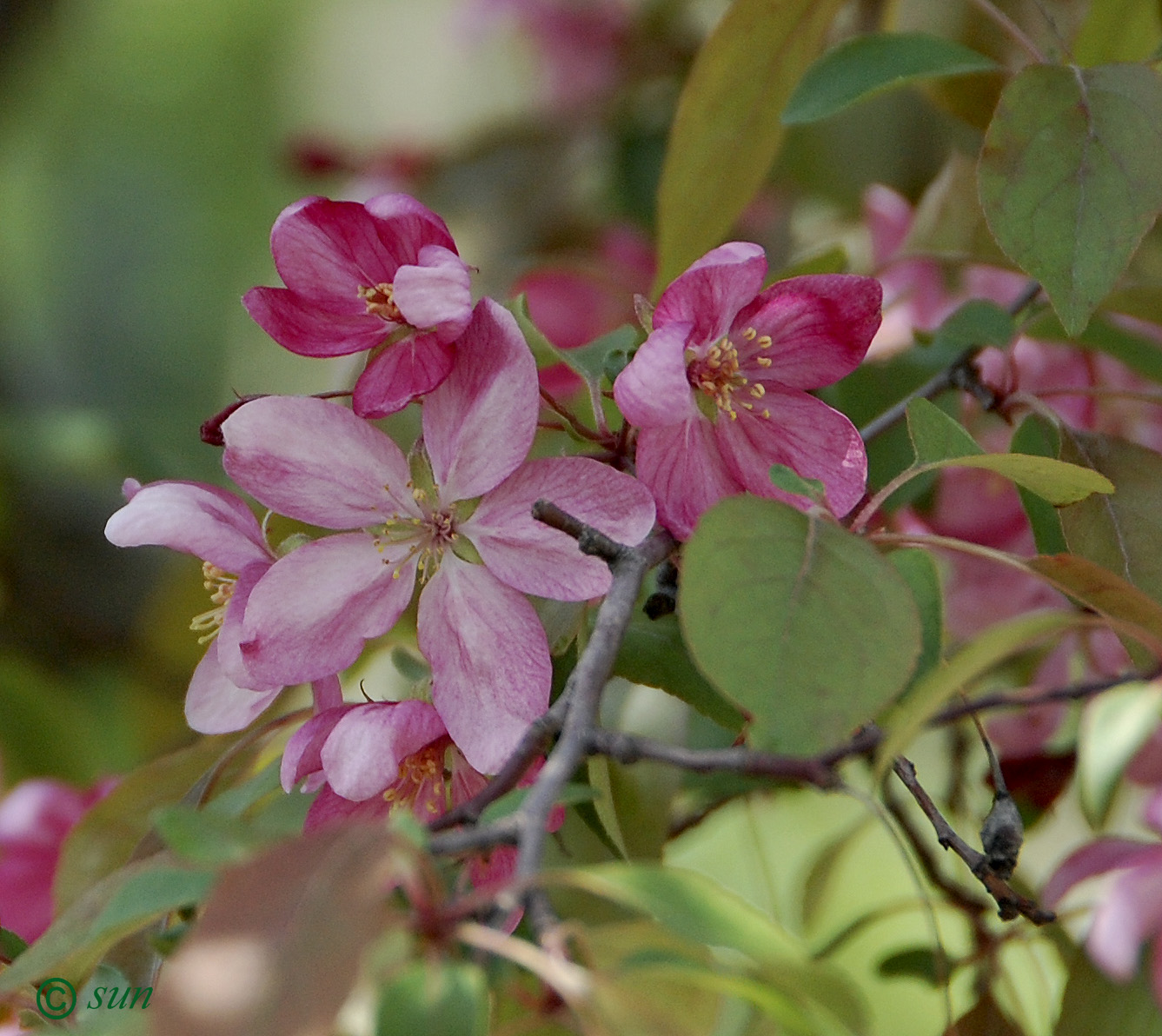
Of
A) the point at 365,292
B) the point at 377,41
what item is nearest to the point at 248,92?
the point at 377,41

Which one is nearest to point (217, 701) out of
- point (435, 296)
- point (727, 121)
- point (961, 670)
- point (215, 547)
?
point (215, 547)

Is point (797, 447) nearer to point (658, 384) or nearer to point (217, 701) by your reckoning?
point (658, 384)

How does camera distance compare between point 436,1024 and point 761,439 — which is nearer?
point 436,1024

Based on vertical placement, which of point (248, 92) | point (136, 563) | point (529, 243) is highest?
point (529, 243)

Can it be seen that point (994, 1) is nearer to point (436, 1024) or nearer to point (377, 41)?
point (436, 1024)

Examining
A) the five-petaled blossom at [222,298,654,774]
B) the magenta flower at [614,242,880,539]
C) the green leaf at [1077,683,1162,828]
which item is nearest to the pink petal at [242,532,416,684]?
the five-petaled blossom at [222,298,654,774]

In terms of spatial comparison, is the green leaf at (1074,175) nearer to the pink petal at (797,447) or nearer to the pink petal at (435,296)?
the pink petal at (797,447)
